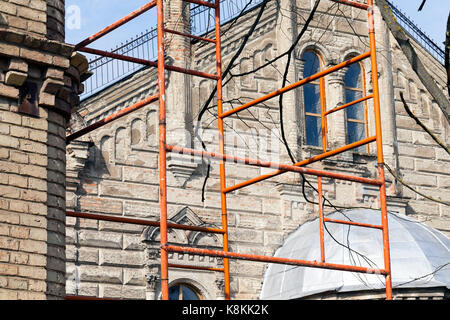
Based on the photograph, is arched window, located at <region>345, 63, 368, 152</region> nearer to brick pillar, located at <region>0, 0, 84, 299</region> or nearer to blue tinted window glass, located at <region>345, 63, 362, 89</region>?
blue tinted window glass, located at <region>345, 63, 362, 89</region>

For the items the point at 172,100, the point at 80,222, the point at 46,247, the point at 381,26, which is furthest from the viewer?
the point at 381,26

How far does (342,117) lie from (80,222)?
22.2 ft

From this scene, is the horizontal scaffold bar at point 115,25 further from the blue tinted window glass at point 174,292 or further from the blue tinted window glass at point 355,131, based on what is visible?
the blue tinted window glass at point 355,131

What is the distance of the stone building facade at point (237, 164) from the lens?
18.1m

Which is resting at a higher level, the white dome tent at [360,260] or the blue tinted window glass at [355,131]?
the blue tinted window glass at [355,131]

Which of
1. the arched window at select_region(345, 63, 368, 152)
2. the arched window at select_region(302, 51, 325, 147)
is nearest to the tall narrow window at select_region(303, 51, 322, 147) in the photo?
the arched window at select_region(302, 51, 325, 147)

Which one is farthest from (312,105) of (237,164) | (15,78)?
(15,78)

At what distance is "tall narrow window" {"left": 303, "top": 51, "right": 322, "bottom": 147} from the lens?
69.2 ft

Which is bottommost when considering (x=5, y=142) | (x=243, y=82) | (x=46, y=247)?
(x=46, y=247)

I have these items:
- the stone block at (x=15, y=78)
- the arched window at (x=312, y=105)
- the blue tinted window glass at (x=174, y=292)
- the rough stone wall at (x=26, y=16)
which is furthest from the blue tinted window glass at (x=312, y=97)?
the stone block at (x=15, y=78)

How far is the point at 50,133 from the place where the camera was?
947 cm

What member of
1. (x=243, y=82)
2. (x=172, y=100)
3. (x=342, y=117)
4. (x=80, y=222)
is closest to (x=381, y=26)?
(x=342, y=117)

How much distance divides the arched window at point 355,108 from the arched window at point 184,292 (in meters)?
5.33
